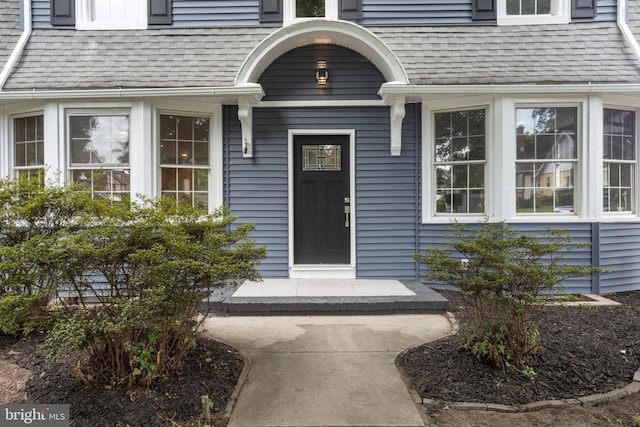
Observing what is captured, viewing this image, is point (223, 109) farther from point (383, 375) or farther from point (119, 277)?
point (383, 375)

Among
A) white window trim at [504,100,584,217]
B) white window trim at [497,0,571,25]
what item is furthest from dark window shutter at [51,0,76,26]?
white window trim at [504,100,584,217]

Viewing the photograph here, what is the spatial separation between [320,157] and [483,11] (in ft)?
10.6

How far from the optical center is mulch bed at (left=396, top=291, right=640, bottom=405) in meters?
2.42

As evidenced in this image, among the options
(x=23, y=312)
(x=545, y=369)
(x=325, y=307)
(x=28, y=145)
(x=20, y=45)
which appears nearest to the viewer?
(x=23, y=312)

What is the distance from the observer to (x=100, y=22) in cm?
547

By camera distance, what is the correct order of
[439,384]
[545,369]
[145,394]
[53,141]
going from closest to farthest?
[145,394]
[439,384]
[545,369]
[53,141]

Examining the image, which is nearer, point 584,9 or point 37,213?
point 37,213

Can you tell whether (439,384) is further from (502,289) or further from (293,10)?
(293,10)

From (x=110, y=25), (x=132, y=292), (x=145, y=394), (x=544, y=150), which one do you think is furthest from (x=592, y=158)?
(x=110, y=25)

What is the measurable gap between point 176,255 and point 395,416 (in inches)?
67.9

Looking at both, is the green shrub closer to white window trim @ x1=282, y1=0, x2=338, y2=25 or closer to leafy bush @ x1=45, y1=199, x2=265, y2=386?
leafy bush @ x1=45, y1=199, x2=265, y2=386

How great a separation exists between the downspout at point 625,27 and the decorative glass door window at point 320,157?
4276mm

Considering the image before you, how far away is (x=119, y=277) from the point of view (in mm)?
2439

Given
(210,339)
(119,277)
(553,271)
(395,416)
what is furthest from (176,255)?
(553,271)
